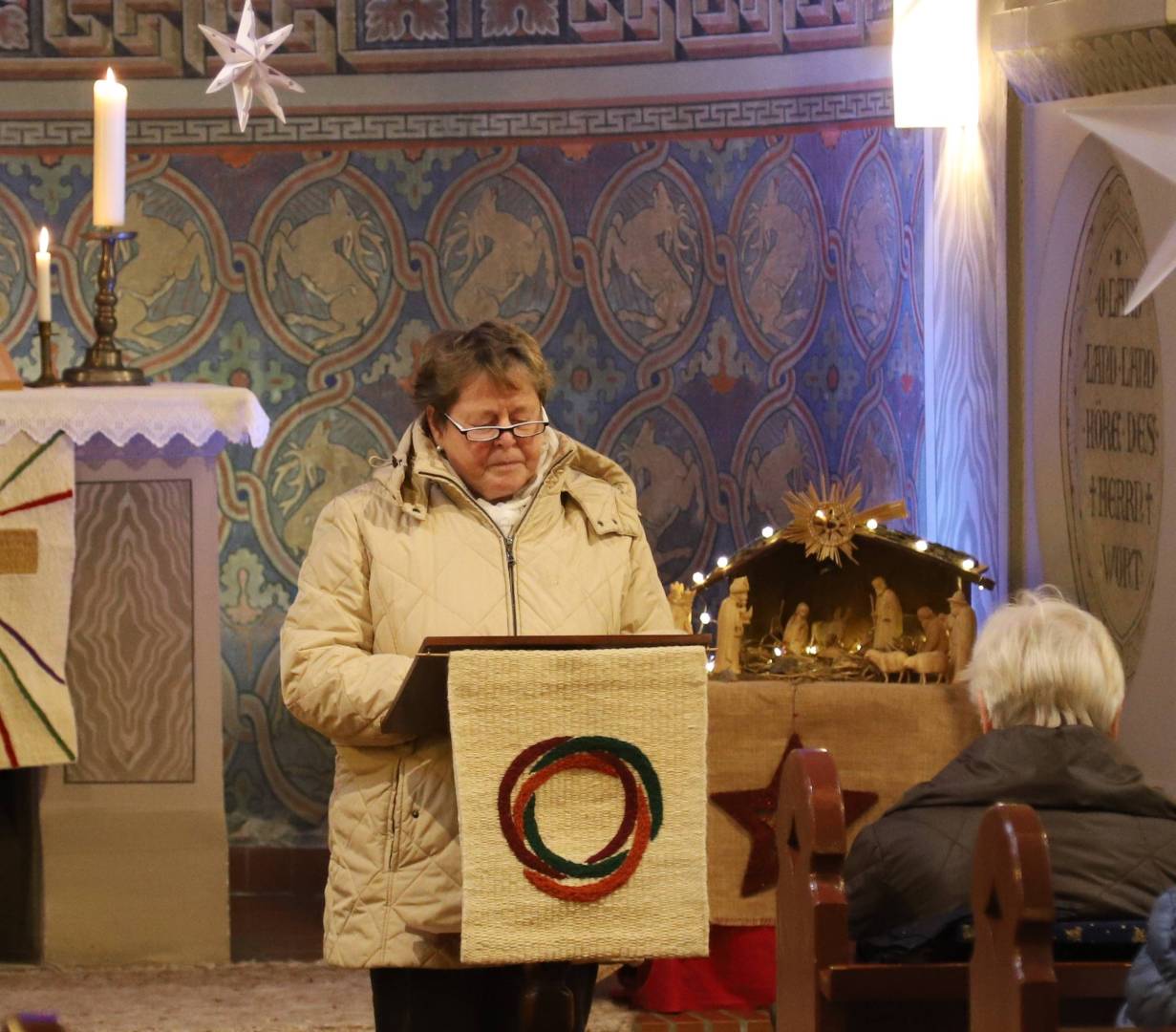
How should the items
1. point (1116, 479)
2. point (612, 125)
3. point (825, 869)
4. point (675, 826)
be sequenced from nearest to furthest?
point (825, 869), point (675, 826), point (1116, 479), point (612, 125)

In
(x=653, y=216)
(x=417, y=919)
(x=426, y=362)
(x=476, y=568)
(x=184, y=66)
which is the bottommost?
(x=417, y=919)

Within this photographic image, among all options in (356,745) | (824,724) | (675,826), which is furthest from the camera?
(824,724)

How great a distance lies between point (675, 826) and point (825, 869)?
33 cm

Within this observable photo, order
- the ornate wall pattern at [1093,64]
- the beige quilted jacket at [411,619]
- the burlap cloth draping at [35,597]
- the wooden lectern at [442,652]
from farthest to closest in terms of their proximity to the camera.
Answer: the burlap cloth draping at [35,597] < the ornate wall pattern at [1093,64] < the beige quilted jacket at [411,619] < the wooden lectern at [442,652]

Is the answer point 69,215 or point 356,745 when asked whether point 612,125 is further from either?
point 356,745

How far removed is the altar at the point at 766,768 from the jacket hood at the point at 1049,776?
156 cm

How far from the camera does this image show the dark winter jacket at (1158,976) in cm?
225

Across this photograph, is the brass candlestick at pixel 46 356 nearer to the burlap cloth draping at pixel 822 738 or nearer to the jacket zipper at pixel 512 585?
the burlap cloth draping at pixel 822 738

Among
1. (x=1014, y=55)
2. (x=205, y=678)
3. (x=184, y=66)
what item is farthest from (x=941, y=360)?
(x=184, y=66)

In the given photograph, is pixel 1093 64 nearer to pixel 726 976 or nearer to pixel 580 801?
pixel 580 801

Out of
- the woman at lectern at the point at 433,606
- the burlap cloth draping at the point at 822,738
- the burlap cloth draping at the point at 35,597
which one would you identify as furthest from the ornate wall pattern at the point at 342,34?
the woman at lectern at the point at 433,606

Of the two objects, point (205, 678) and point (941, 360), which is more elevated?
point (941, 360)

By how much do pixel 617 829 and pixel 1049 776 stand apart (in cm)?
66

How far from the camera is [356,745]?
3373 mm
